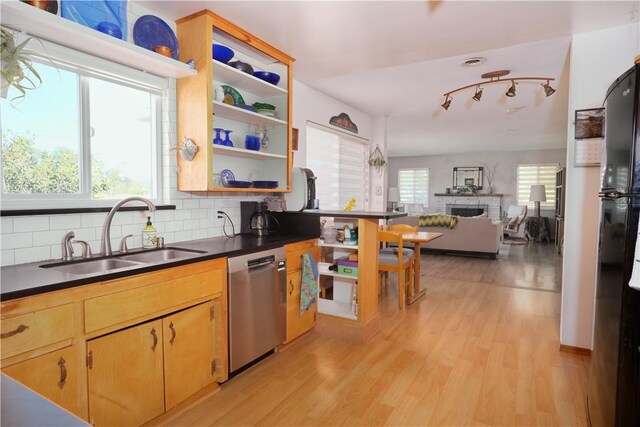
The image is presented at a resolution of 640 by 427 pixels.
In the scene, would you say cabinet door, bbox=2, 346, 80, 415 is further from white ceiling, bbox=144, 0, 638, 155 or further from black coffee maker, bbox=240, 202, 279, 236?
white ceiling, bbox=144, 0, 638, 155

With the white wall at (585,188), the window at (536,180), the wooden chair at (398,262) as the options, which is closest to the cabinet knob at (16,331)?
the wooden chair at (398,262)

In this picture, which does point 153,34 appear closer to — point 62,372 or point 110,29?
point 110,29

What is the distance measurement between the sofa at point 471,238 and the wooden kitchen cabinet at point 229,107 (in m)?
3.96

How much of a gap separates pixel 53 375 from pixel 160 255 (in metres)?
0.96

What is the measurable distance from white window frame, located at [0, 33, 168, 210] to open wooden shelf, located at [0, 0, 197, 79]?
42 mm

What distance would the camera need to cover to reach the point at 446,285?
4.72m

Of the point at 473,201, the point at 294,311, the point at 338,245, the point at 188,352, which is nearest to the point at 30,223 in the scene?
the point at 188,352

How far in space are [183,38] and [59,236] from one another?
4.83ft

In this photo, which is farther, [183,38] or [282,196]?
[282,196]

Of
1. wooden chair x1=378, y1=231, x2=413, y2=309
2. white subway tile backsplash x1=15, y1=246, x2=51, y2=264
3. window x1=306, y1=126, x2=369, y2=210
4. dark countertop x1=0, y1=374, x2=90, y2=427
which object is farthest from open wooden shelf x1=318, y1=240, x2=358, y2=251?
dark countertop x1=0, y1=374, x2=90, y2=427

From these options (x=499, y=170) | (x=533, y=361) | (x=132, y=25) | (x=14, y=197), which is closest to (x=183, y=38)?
(x=132, y=25)

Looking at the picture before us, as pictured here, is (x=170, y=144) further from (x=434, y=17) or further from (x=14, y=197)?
(x=434, y=17)

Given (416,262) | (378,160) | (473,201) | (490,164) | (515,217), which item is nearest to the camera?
(416,262)

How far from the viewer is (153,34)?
2256mm
